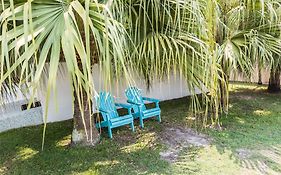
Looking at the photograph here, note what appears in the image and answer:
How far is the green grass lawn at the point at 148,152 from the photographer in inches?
157

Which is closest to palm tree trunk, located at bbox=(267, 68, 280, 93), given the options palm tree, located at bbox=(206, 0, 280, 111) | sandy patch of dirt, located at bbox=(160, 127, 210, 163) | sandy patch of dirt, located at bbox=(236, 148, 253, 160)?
palm tree, located at bbox=(206, 0, 280, 111)

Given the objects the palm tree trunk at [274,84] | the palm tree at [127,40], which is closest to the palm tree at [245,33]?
the palm tree at [127,40]

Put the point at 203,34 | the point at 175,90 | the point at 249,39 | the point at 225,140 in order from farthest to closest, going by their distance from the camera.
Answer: the point at 175,90 < the point at 249,39 < the point at 225,140 < the point at 203,34

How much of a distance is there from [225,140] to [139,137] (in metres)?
1.40

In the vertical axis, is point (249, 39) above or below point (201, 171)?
above

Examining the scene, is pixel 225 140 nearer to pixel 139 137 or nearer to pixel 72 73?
pixel 139 137

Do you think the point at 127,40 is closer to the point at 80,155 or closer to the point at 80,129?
the point at 80,129

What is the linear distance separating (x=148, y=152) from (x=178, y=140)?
68 centimetres

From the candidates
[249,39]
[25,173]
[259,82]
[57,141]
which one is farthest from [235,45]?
[259,82]

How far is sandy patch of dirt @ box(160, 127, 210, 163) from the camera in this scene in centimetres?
439

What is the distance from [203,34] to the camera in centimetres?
355

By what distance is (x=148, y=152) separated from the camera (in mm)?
4473

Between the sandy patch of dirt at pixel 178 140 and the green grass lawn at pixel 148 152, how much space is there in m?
0.10

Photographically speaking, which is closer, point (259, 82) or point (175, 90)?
point (175, 90)
